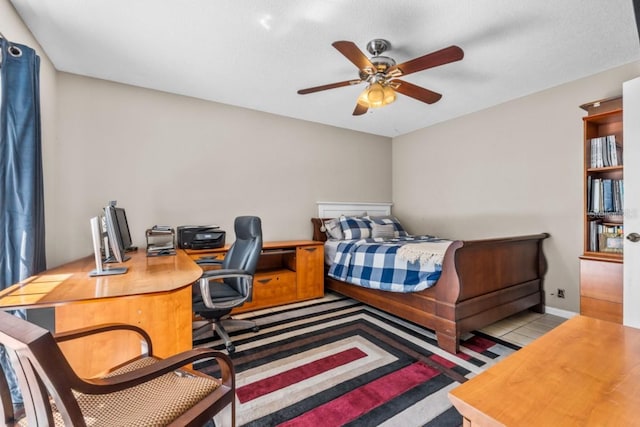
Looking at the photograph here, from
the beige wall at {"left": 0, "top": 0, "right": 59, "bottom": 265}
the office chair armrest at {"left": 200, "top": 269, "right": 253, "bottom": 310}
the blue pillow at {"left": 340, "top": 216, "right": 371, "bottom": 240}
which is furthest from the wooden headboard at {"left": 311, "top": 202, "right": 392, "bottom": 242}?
the beige wall at {"left": 0, "top": 0, "right": 59, "bottom": 265}

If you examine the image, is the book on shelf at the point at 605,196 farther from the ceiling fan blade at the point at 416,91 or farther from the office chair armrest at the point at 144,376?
the office chair armrest at the point at 144,376

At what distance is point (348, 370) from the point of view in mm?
1866

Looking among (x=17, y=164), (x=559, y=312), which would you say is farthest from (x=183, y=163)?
(x=559, y=312)

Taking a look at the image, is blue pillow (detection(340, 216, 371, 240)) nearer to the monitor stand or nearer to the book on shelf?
the book on shelf

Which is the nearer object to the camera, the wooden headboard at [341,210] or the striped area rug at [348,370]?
the striped area rug at [348,370]

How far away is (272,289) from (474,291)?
6.64 ft

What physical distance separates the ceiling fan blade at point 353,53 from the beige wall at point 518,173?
221 cm

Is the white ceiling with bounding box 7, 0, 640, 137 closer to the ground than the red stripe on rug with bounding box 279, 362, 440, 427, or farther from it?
farther from it

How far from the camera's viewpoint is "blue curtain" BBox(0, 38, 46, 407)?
1.56m

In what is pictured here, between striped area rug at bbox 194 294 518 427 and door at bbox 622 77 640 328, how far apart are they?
81 cm

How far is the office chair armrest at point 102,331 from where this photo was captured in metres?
1.00

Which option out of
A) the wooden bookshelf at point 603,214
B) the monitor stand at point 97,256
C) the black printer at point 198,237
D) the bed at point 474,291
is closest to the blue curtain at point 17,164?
the monitor stand at point 97,256

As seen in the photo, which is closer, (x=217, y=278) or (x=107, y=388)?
(x=107, y=388)

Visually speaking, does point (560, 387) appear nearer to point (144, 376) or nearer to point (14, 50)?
point (144, 376)
